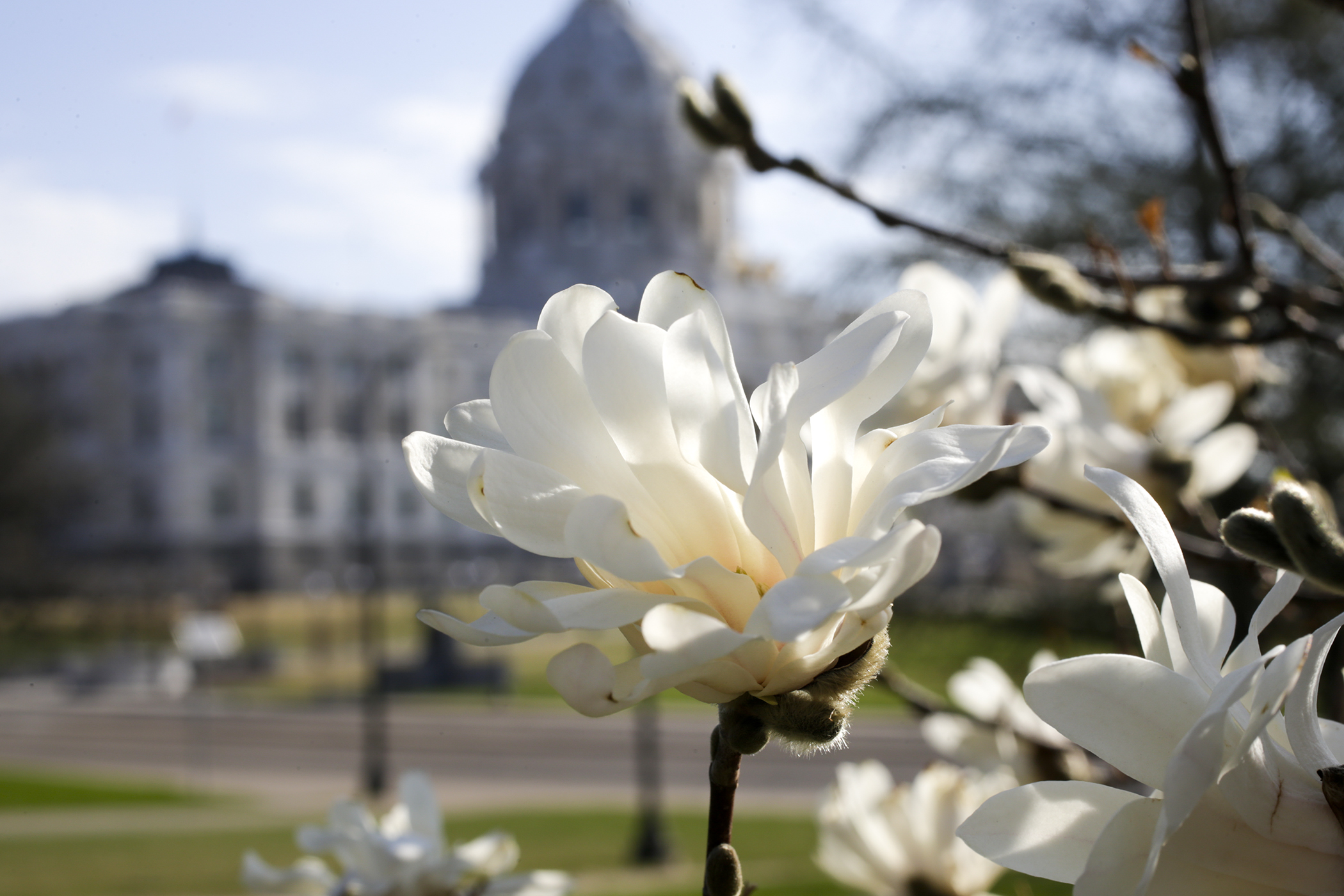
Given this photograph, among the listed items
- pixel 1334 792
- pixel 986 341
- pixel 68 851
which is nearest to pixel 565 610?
pixel 1334 792

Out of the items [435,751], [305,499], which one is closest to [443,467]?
[435,751]

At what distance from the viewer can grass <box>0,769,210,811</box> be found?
720 centimetres

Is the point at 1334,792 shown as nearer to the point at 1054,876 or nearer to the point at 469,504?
the point at 1054,876

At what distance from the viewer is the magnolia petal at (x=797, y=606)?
23 centimetres

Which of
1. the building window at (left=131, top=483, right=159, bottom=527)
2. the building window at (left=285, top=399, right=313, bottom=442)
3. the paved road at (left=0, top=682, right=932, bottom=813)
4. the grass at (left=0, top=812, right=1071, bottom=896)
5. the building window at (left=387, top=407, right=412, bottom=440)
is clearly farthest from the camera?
the building window at (left=285, top=399, right=313, bottom=442)

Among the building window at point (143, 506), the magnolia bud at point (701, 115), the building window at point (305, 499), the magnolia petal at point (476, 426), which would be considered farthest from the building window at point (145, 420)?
the magnolia petal at point (476, 426)

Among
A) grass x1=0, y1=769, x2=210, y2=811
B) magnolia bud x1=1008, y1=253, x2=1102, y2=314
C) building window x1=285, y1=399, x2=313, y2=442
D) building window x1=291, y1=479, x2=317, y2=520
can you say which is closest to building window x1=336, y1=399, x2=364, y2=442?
building window x1=285, y1=399, x2=313, y2=442

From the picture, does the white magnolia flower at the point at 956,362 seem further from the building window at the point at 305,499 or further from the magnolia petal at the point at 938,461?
the building window at the point at 305,499

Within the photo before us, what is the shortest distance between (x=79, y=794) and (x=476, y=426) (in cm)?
829

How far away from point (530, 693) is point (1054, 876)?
42.4ft

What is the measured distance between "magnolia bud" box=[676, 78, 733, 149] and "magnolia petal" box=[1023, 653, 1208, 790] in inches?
17.1

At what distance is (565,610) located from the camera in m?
0.26

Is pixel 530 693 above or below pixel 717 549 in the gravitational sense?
below

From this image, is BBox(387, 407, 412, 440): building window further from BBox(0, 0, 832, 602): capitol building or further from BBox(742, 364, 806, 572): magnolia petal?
BBox(742, 364, 806, 572): magnolia petal
